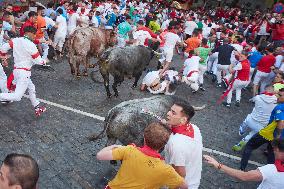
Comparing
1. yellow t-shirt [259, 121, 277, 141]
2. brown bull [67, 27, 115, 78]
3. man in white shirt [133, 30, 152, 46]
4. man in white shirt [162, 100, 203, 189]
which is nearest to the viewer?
man in white shirt [162, 100, 203, 189]

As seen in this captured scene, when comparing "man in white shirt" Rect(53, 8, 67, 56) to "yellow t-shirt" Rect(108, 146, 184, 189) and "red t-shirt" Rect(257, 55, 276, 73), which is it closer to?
"red t-shirt" Rect(257, 55, 276, 73)

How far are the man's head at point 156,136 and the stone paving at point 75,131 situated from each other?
9.11ft

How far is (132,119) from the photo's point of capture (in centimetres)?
629

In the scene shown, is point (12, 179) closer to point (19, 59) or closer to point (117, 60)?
point (19, 59)

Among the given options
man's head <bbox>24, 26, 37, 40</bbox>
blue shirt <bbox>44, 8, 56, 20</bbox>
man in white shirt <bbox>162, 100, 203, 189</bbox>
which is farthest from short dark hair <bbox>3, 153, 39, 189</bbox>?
blue shirt <bbox>44, 8, 56, 20</bbox>

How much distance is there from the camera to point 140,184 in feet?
12.6

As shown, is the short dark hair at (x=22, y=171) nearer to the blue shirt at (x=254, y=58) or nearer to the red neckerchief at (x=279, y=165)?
the red neckerchief at (x=279, y=165)

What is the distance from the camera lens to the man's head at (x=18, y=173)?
314cm

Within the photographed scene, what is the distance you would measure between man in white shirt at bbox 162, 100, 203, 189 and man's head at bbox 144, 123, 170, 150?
47 centimetres

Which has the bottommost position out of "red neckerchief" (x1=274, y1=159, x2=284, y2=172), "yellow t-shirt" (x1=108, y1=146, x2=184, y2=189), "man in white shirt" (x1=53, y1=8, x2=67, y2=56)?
"man in white shirt" (x1=53, y1=8, x2=67, y2=56)

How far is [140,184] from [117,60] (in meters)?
6.85

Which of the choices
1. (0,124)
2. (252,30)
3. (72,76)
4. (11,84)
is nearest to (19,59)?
(11,84)

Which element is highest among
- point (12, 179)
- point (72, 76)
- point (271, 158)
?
point (12, 179)

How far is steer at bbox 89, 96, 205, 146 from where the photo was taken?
6281mm
